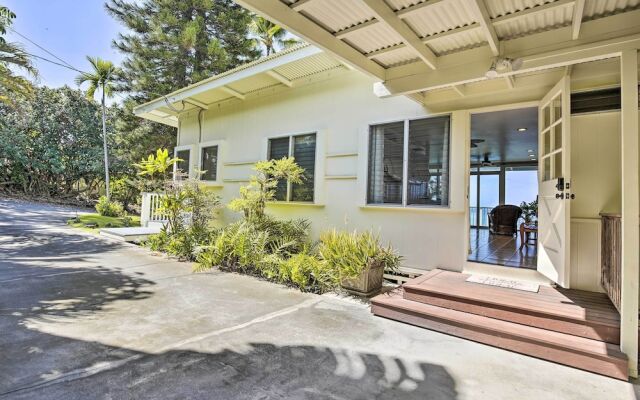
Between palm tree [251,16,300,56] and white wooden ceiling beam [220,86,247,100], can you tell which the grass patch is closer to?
white wooden ceiling beam [220,86,247,100]

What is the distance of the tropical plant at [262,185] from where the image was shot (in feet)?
19.9

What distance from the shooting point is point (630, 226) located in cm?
255

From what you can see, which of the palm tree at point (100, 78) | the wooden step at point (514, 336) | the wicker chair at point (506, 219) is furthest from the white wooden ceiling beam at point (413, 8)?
the palm tree at point (100, 78)

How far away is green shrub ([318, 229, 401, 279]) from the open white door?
1.88 metres

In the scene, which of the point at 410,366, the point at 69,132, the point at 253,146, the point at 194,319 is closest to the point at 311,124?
the point at 253,146

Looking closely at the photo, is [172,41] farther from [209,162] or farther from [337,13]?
[337,13]

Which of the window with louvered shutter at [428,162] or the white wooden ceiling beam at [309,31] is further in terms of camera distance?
the window with louvered shutter at [428,162]

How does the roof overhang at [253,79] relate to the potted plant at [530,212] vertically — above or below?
above

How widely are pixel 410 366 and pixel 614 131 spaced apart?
353 cm

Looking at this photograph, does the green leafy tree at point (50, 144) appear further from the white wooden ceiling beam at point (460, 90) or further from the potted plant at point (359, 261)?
the white wooden ceiling beam at point (460, 90)

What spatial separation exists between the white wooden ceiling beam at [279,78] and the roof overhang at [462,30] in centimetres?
293

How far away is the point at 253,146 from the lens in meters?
7.53

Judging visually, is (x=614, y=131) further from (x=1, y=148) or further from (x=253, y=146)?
(x=1, y=148)

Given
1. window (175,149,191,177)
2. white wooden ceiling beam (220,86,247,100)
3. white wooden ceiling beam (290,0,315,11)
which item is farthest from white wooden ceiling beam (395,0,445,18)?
window (175,149,191,177)
